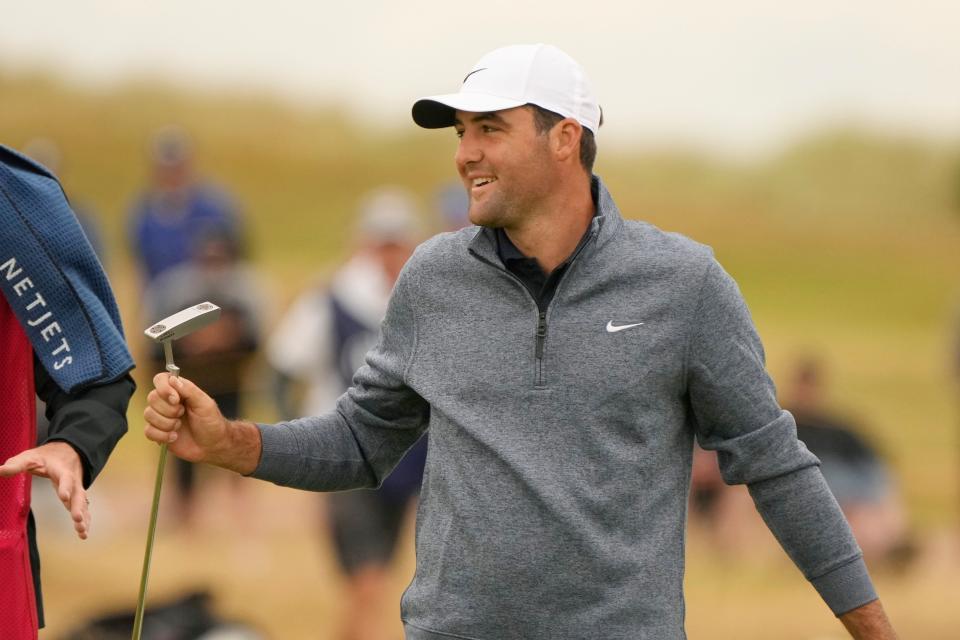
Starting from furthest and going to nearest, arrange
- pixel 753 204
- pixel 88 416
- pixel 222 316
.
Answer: pixel 753 204
pixel 222 316
pixel 88 416

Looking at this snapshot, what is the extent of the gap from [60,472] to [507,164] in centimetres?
106

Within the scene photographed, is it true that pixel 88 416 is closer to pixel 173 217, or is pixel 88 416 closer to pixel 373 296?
pixel 373 296

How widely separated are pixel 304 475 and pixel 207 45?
12.8m

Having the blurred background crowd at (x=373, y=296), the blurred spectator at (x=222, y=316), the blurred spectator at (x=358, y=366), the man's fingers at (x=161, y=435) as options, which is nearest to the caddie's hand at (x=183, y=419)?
the man's fingers at (x=161, y=435)

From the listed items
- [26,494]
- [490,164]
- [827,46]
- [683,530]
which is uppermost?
[490,164]

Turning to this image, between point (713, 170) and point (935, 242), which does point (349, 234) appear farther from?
point (935, 242)

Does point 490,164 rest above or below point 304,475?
above

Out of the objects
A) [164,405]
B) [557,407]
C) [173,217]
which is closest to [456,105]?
[557,407]

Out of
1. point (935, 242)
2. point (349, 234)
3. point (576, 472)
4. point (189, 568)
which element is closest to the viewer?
point (576, 472)

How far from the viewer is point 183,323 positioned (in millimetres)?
3326

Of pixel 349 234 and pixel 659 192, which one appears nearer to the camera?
pixel 349 234

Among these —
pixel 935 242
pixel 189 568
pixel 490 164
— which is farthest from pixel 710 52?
pixel 490 164

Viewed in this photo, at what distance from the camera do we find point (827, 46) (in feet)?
54.2

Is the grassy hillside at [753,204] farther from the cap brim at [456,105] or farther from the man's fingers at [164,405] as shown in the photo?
the man's fingers at [164,405]
